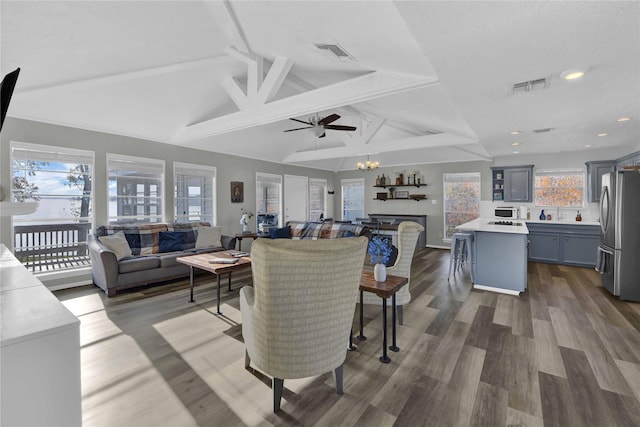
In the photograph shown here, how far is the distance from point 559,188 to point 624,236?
9.48 ft

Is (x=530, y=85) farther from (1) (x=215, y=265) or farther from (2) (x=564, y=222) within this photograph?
(2) (x=564, y=222)

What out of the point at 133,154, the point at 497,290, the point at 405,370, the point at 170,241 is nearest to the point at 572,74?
the point at 405,370

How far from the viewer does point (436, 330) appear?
294 cm

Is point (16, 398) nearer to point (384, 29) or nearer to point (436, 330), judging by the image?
point (384, 29)

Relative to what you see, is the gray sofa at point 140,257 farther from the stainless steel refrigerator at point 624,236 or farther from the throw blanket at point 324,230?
the stainless steel refrigerator at point 624,236

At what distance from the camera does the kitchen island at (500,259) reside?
13.2 ft

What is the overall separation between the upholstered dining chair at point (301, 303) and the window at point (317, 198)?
7.25m

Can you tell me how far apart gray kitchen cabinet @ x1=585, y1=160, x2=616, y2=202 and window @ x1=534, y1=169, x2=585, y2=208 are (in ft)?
0.91

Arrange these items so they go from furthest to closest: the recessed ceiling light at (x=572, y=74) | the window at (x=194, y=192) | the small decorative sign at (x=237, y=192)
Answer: the small decorative sign at (x=237, y=192), the window at (x=194, y=192), the recessed ceiling light at (x=572, y=74)

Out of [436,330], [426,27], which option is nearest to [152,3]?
[426,27]

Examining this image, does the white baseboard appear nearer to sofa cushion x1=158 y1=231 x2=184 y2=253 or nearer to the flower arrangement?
the flower arrangement

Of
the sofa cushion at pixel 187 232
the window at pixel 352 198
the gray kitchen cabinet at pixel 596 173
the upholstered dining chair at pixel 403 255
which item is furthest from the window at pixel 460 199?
the sofa cushion at pixel 187 232

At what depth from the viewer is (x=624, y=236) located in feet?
12.7

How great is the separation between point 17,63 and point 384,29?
11.9 feet
